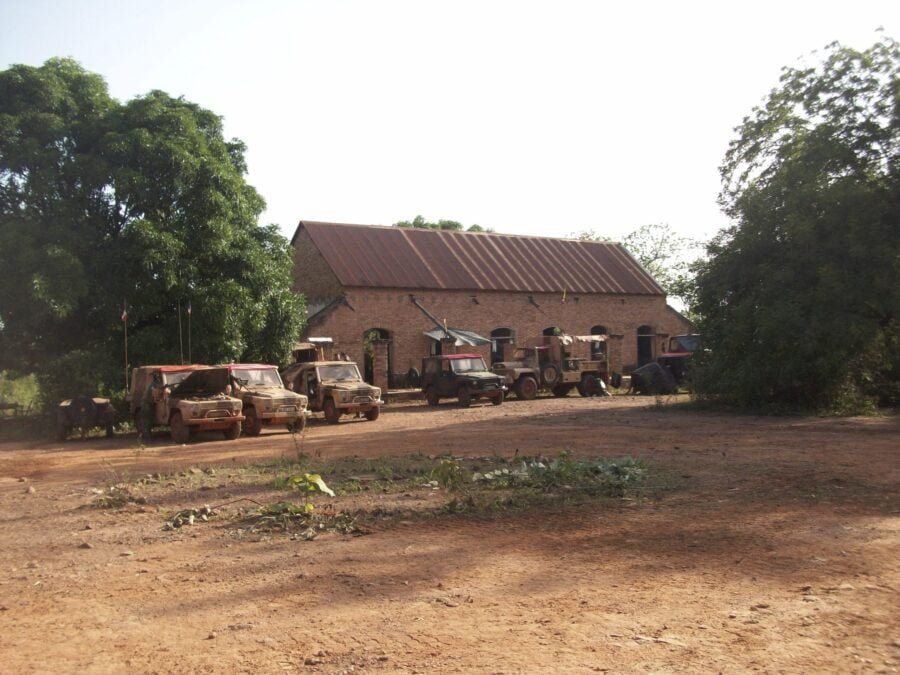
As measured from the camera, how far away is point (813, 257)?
58.3 ft

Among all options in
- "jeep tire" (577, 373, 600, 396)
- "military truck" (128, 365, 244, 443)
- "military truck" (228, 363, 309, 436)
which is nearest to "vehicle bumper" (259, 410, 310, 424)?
→ "military truck" (228, 363, 309, 436)

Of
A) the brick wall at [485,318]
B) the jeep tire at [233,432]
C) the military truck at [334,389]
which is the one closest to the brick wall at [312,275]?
the brick wall at [485,318]

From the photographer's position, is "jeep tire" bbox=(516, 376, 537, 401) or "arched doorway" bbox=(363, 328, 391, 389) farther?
"arched doorway" bbox=(363, 328, 391, 389)

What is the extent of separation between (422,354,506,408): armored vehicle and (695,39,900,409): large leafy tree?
22.3ft

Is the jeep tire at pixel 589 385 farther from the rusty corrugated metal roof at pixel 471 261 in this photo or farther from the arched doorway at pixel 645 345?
the arched doorway at pixel 645 345

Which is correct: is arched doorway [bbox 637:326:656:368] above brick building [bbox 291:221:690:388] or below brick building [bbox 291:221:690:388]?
below

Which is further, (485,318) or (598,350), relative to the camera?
(485,318)

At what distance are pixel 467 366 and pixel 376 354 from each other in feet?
13.1

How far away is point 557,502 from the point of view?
857cm

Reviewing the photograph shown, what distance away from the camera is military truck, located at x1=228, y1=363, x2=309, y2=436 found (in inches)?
704

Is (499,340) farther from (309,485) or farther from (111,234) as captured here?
(309,485)

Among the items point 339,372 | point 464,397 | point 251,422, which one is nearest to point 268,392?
Answer: point 251,422

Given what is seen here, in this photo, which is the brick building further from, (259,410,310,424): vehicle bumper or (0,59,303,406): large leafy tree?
(259,410,310,424): vehicle bumper

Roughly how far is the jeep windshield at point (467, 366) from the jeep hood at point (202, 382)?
9.71m
